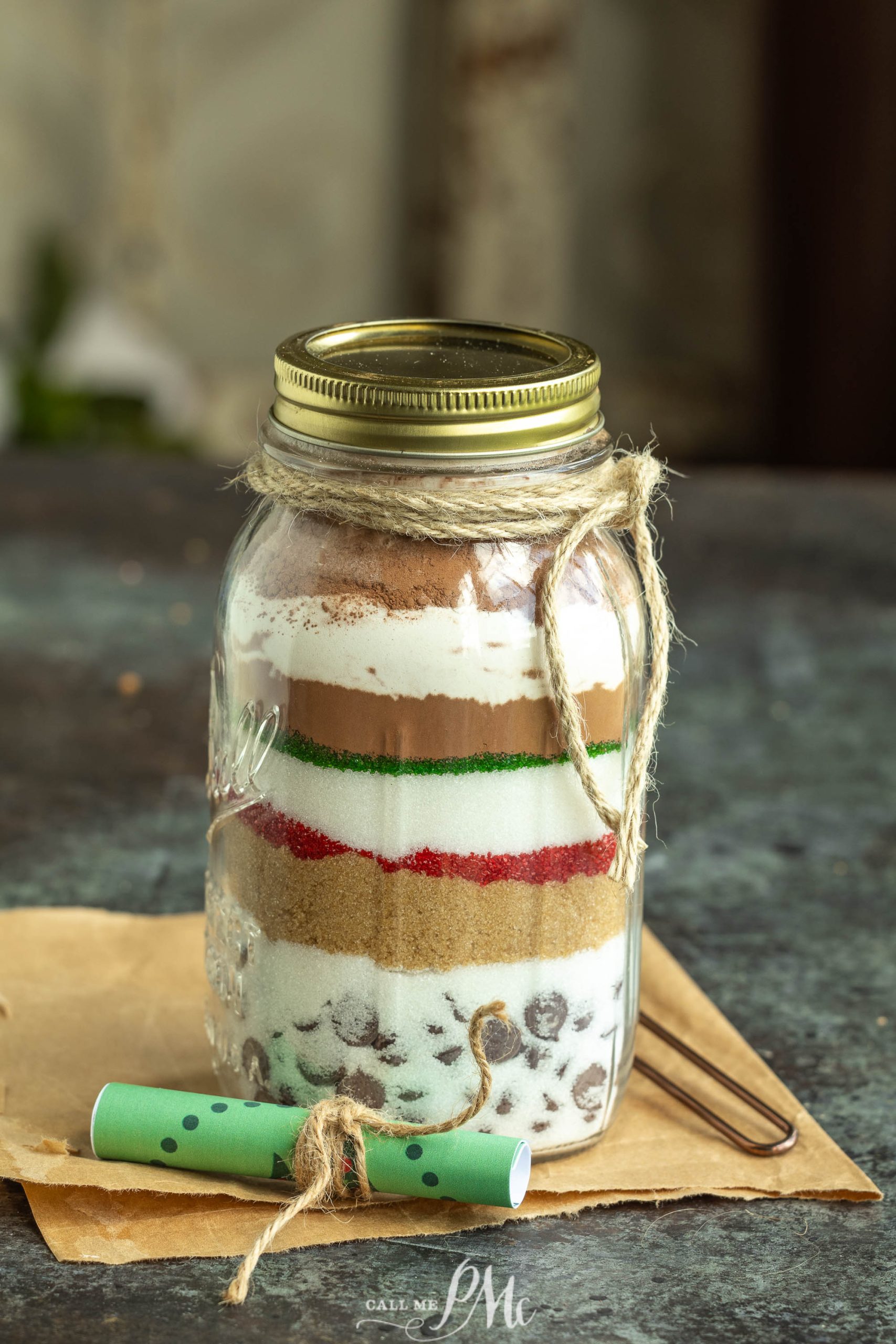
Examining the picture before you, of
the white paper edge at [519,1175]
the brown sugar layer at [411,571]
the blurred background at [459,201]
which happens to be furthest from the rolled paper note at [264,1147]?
the blurred background at [459,201]

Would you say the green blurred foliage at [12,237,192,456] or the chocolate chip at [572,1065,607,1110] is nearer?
the chocolate chip at [572,1065,607,1110]

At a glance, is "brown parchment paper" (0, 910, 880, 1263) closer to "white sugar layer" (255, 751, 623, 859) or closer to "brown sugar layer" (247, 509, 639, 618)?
"white sugar layer" (255, 751, 623, 859)

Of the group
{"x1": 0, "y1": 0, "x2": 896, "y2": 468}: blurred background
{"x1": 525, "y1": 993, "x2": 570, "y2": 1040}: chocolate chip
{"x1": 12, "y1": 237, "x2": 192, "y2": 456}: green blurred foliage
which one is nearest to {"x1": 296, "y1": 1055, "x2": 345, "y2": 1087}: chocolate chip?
{"x1": 525, "y1": 993, "x2": 570, "y2": 1040}: chocolate chip

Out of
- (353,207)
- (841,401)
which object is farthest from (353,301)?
(841,401)

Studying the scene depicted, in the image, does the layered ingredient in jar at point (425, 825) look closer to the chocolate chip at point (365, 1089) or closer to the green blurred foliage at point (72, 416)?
the chocolate chip at point (365, 1089)

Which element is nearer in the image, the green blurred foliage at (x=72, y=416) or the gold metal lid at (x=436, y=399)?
the gold metal lid at (x=436, y=399)
